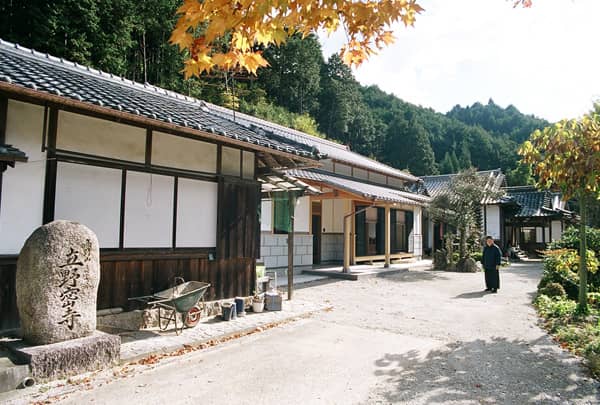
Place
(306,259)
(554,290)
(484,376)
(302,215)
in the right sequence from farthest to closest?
(306,259)
(302,215)
(554,290)
(484,376)

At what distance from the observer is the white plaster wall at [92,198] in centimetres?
530

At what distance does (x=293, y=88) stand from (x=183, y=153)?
33.7 metres

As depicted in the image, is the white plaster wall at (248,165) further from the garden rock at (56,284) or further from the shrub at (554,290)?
the shrub at (554,290)

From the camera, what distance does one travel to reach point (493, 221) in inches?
972

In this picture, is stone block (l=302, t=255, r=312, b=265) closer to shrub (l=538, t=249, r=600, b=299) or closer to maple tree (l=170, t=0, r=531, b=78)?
shrub (l=538, t=249, r=600, b=299)

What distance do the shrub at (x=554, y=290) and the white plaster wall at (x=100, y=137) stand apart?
9.50 meters

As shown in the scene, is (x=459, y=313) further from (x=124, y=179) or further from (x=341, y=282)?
(x=124, y=179)

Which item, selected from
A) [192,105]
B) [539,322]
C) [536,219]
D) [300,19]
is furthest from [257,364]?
[536,219]

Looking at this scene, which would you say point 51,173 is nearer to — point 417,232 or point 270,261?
point 270,261

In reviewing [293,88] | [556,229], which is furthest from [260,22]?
Result: [293,88]

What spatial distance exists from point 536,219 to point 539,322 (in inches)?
806

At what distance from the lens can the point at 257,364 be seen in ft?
15.9

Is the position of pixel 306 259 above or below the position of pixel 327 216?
below

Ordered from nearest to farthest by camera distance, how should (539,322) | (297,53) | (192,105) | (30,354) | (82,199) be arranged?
(30,354) → (82,199) → (539,322) → (192,105) → (297,53)
